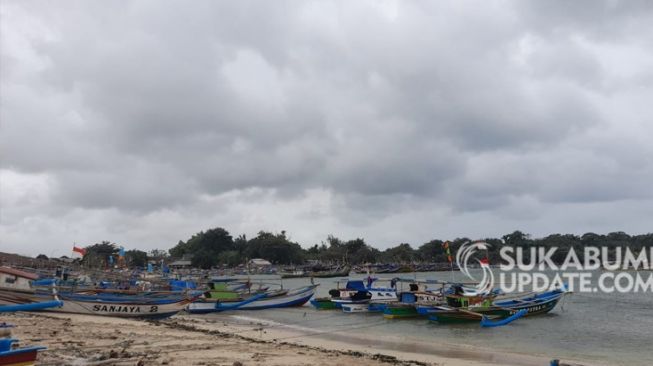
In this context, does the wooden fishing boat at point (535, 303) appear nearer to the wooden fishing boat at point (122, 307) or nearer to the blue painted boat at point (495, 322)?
the blue painted boat at point (495, 322)

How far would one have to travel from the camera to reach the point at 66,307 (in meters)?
23.3

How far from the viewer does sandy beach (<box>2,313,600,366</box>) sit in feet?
40.3

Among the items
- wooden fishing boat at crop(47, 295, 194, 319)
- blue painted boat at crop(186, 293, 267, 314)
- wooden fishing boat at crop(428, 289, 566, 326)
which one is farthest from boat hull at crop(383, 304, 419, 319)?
wooden fishing boat at crop(47, 295, 194, 319)

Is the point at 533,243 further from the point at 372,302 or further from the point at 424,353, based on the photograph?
the point at 424,353

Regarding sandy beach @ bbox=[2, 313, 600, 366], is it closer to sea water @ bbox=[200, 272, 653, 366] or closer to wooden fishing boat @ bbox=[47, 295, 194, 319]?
wooden fishing boat @ bbox=[47, 295, 194, 319]

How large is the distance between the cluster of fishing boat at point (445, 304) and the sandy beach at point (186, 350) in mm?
7093

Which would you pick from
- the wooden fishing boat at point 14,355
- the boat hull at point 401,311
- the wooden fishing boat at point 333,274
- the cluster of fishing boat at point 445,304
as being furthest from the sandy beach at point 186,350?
the wooden fishing boat at point 333,274

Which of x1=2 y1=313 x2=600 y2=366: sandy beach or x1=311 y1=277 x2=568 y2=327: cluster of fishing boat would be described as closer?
x1=2 y1=313 x2=600 y2=366: sandy beach

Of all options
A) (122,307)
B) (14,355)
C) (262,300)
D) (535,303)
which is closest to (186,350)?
(14,355)

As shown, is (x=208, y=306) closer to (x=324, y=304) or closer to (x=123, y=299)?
(x=324, y=304)

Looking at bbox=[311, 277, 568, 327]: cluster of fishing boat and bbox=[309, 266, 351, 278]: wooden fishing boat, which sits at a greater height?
bbox=[311, 277, 568, 327]: cluster of fishing boat

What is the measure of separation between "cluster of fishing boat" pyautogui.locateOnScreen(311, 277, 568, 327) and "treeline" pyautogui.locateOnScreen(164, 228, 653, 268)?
9313 cm

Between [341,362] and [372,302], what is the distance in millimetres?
19588

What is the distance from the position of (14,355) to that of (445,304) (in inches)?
949
